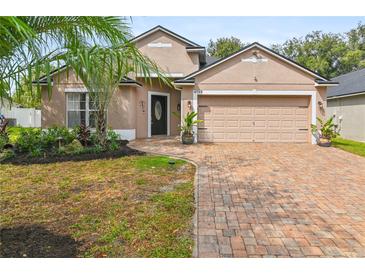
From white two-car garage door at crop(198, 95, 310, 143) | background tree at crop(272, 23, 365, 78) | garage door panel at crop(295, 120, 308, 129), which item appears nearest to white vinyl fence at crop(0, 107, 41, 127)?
white two-car garage door at crop(198, 95, 310, 143)

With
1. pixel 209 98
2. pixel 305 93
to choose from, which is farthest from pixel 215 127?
pixel 305 93

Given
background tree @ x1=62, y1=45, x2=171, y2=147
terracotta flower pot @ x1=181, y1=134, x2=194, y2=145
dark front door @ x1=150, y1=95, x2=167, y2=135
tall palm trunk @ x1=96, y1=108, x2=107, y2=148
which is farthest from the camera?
dark front door @ x1=150, y1=95, x2=167, y2=135

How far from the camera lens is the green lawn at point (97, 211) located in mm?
3943

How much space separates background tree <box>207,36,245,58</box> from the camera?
4178 centimetres

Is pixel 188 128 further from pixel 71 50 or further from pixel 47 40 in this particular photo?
pixel 71 50

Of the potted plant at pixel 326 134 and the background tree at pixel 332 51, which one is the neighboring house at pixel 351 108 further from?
the background tree at pixel 332 51

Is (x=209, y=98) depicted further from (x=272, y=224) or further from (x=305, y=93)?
(x=272, y=224)

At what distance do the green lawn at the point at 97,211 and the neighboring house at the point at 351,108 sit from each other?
13.2m

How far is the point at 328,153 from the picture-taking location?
12211mm

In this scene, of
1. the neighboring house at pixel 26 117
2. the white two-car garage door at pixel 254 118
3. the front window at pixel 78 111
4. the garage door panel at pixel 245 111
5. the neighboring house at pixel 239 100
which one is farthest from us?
the neighboring house at pixel 26 117

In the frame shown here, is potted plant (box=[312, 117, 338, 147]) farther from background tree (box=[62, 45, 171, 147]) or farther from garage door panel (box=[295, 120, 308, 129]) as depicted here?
background tree (box=[62, 45, 171, 147])

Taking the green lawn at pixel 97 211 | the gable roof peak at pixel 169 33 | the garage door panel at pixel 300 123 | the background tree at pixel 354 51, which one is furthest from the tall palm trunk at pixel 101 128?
the background tree at pixel 354 51

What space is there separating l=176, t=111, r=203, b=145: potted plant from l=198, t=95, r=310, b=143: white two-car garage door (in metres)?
0.66
